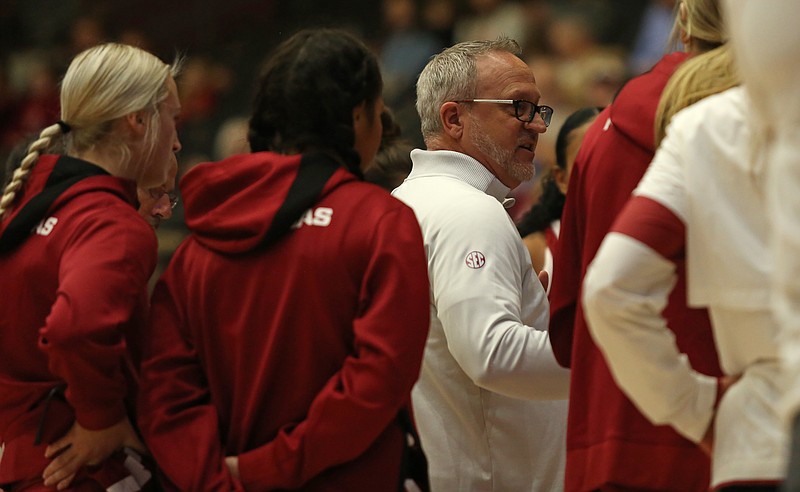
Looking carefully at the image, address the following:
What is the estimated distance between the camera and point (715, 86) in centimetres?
237

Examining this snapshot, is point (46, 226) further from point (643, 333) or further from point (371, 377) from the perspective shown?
point (643, 333)

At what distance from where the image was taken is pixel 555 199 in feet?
14.7

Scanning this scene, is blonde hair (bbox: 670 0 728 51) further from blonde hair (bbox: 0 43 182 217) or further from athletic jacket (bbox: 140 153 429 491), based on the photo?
blonde hair (bbox: 0 43 182 217)

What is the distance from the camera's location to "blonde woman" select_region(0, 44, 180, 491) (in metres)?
2.58

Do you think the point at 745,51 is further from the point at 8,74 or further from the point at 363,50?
the point at 8,74

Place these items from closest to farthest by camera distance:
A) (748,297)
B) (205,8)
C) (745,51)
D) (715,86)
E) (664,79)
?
(745,51)
(748,297)
(715,86)
(664,79)
(205,8)

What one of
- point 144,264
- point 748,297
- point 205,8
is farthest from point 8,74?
point 748,297

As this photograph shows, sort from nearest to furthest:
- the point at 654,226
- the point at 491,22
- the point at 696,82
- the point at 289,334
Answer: the point at 654,226 < the point at 696,82 < the point at 289,334 < the point at 491,22

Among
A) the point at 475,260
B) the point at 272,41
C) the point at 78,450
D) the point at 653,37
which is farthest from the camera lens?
the point at 272,41

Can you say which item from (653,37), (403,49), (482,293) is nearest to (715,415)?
(482,293)

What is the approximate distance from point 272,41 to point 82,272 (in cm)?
868

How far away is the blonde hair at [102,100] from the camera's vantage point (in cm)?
291

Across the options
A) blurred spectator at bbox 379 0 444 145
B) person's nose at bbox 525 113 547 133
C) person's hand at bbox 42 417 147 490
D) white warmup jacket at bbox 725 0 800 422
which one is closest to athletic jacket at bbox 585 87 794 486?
white warmup jacket at bbox 725 0 800 422

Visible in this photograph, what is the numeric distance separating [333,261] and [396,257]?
0.42ft
